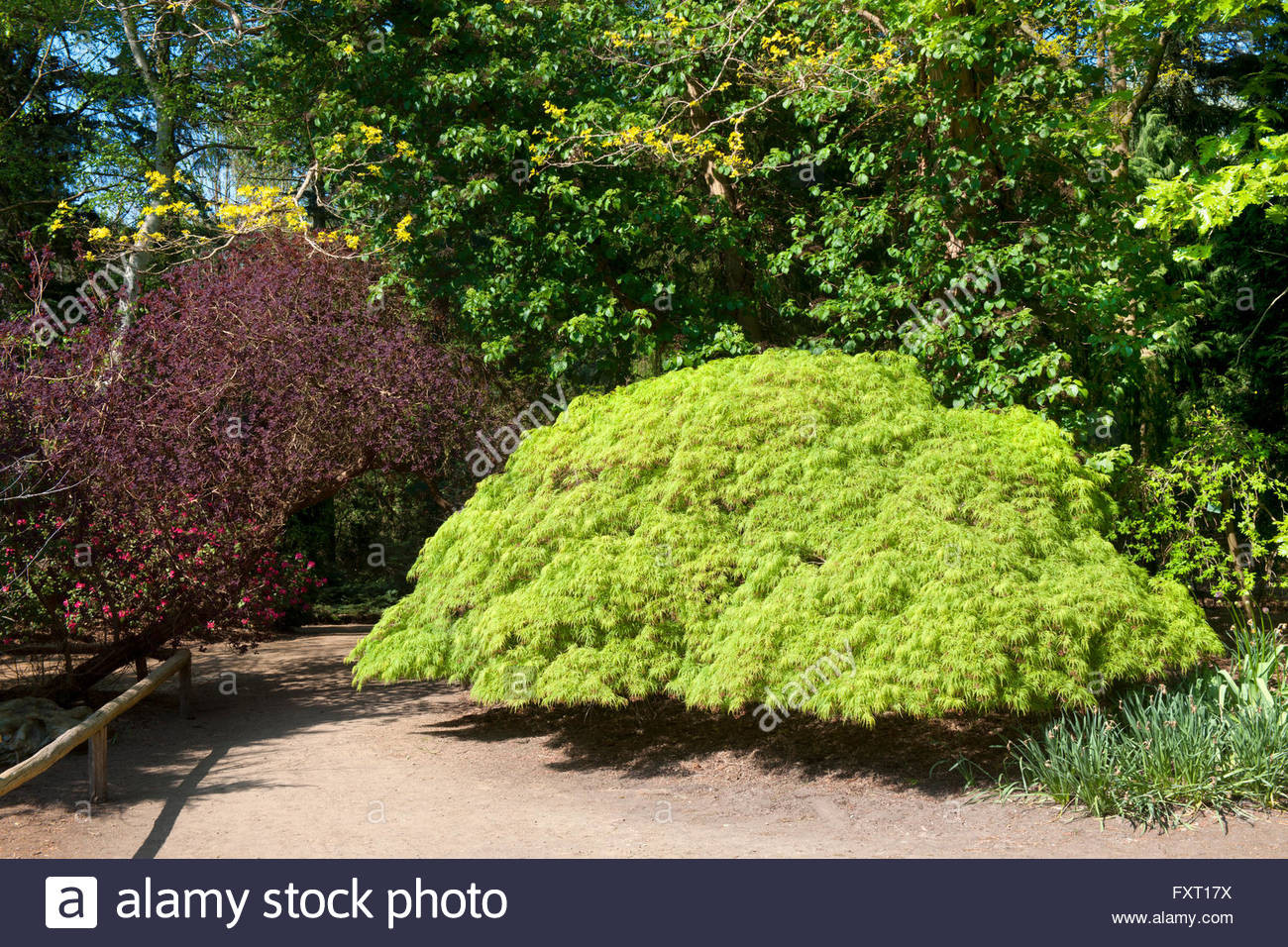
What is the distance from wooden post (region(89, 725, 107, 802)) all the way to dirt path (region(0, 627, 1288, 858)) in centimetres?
17

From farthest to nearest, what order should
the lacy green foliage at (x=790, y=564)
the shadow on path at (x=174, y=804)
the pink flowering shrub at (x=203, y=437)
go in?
the pink flowering shrub at (x=203, y=437), the lacy green foliage at (x=790, y=564), the shadow on path at (x=174, y=804)

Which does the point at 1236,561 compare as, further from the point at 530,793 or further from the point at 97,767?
the point at 97,767

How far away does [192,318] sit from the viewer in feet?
37.3

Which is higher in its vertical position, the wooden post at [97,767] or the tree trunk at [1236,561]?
the tree trunk at [1236,561]

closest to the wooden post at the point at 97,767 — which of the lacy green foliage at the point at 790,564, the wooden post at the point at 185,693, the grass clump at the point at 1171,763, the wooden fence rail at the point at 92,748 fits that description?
the wooden fence rail at the point at 92,748

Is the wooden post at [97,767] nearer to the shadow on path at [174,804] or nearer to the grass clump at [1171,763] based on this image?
the shadow on path at [174,804]

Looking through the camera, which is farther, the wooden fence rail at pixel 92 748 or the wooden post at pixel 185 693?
the wooden post at pixel 185 693

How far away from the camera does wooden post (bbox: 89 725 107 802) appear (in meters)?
7.16

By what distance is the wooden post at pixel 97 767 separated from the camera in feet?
23.5

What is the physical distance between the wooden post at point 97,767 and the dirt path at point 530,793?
17 centimetres

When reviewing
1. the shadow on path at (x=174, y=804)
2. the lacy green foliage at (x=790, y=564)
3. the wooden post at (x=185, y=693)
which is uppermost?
the lacy green foliage at (x=790, y=564)

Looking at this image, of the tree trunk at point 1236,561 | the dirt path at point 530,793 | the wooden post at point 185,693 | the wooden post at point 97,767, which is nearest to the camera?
the dirt path at point 530,793
